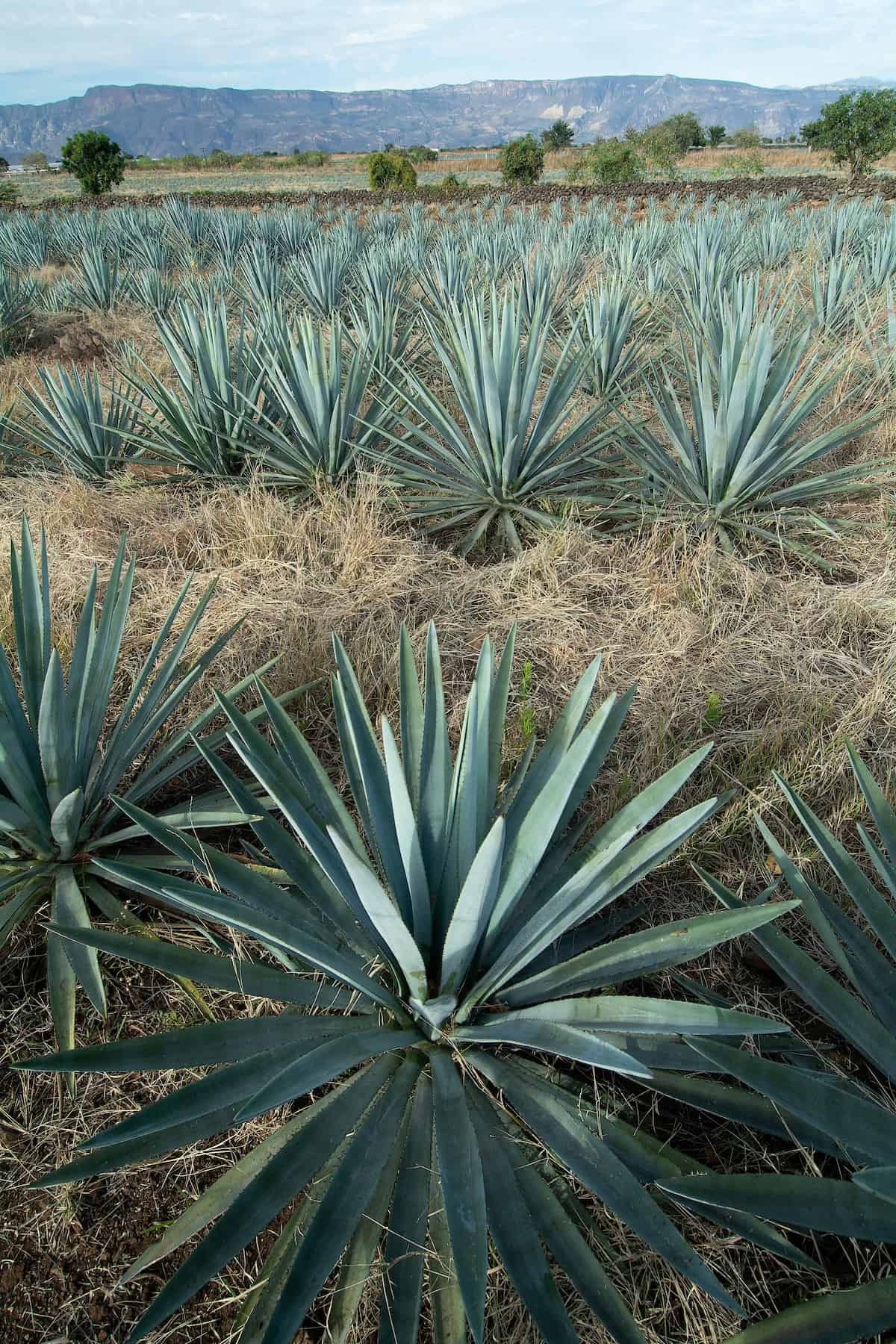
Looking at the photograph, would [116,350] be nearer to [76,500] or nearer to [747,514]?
[76,500]

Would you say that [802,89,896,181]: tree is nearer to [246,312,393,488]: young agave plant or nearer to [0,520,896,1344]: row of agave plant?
[246,312,393,488]: young agave plant

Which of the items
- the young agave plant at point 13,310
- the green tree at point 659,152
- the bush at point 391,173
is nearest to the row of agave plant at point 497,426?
the young agave plant at point 13,310

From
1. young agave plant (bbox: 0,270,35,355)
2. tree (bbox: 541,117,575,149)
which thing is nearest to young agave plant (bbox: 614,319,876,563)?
young agave plant (bbox: 0,270,35,355)

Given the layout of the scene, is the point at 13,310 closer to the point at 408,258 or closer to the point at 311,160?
the point at 408,258

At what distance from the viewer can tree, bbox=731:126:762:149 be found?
3888 centimetres

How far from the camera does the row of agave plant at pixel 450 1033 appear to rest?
3.40 feet

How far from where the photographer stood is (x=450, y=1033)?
1297 mm

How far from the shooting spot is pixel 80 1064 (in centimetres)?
112

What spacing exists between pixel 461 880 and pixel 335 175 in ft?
157

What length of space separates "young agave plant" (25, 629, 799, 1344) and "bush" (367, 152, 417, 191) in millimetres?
29887

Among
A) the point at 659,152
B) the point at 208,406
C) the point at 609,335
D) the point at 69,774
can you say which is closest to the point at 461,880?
the point at 69,774

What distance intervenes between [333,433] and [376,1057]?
9.41ft

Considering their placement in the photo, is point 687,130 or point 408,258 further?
point 687,130

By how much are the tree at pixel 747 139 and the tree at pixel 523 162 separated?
18159mm
